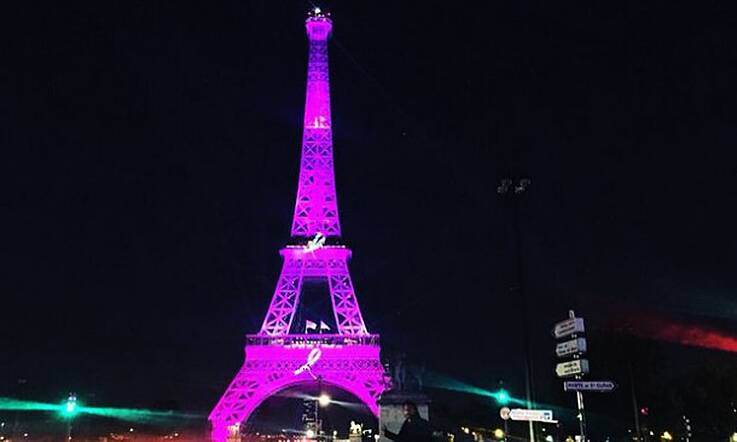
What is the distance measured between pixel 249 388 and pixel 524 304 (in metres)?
37.0

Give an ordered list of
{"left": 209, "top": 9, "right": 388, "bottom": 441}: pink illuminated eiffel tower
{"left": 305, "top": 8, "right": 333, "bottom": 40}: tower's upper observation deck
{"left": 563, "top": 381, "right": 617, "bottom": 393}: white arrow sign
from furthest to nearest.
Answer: {"left": 305, "top": 8, "right": 333, "bottom": 40}: tower's upper observation deck, {"left": 209, "top": 9, "right": 388, "bottom": 441}: pink illuminated eiffel tower, {"left": 563, "top": 381, "right": 617, "bottom": 393}: white arrow sign

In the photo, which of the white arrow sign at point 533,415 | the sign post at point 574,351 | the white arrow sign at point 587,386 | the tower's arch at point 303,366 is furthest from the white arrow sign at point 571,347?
the tower's arch at point 303,366

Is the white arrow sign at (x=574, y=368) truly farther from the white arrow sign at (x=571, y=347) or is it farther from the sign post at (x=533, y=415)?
the sign post at (x=533, y=415)

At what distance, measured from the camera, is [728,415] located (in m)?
47.2

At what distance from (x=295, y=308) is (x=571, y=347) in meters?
41.7

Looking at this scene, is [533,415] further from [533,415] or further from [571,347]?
[571,347]

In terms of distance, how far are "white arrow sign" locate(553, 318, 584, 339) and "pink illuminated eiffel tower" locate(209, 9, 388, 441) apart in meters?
32.7

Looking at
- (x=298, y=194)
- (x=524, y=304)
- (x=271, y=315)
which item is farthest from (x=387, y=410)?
(x=298, y=194)

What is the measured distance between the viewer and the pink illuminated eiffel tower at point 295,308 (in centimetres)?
5062

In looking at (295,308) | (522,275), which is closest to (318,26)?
(295,308)

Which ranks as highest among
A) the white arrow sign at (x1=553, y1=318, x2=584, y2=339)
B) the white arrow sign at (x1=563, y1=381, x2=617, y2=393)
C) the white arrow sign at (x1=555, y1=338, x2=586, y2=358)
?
the white arrow sign at (x1=553, y1=318, x2=584, y2=339)

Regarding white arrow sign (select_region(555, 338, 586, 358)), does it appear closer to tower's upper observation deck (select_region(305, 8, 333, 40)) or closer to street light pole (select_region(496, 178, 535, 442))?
street light pole (select_region(496, 178, 535, 442))

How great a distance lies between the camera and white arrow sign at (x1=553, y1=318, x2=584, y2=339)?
1441 centimetres

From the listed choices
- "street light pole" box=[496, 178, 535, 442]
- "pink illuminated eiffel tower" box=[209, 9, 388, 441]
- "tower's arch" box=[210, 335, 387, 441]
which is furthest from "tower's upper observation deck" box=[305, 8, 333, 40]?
"street light pole" box=[496, 178, 535, 442]
